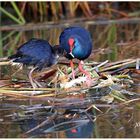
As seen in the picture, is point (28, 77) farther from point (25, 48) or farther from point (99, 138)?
point (99, 138)

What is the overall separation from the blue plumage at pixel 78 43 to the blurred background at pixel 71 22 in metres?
1.84

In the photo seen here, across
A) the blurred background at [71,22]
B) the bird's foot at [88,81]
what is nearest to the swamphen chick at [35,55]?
the bird's foot at [88,81]

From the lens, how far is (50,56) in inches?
186

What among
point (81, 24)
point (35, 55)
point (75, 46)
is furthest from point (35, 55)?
point (81, 24)

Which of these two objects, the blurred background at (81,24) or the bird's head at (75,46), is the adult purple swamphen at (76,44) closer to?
the bird's head at (75,46)

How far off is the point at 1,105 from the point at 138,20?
5.18 meters

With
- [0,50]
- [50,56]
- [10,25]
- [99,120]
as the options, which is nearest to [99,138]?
[99,120]

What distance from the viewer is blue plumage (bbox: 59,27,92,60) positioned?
4.57 m

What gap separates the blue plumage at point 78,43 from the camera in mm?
4570

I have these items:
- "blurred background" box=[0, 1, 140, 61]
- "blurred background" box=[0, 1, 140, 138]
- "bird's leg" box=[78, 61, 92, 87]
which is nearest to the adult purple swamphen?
"bird's leg" box=[78, 61, 92, 87]

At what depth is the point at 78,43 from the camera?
4562 mm

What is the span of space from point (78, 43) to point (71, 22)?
14.7ft

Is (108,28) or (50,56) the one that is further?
(108,28)

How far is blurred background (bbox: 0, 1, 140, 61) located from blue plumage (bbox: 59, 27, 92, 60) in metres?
1.84
